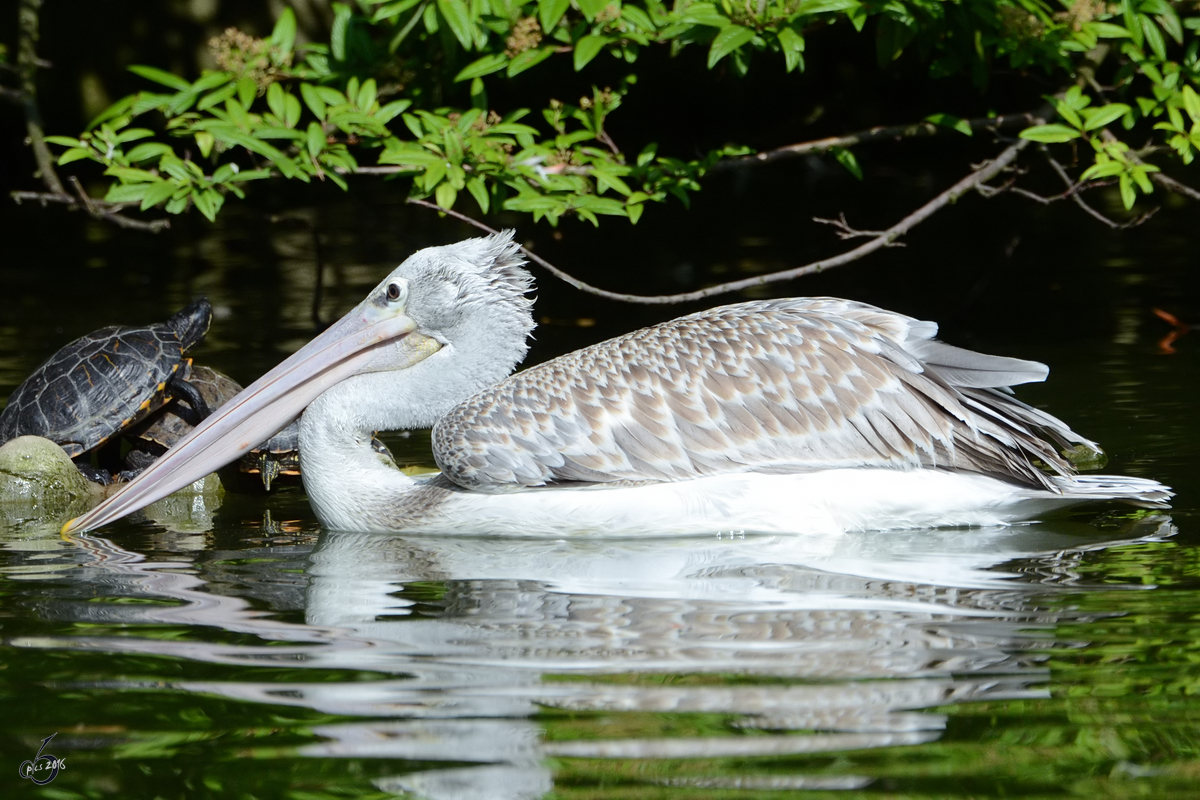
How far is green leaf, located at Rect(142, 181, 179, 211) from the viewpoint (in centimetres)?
614

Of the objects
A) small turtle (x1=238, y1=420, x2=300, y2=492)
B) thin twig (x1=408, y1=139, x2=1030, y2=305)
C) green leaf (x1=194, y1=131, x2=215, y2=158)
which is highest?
green leaf (x1=194, y1=131, x2=215, y2=158)

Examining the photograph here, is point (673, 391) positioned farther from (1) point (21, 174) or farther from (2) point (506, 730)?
(1) point (21, 174)

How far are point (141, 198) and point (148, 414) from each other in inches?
38.7

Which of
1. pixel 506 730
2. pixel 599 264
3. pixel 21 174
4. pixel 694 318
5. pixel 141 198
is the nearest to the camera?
pixel 506 730

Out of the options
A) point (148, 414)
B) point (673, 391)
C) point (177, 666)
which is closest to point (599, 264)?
point (148, 414)

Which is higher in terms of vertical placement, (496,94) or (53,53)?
(53,53)

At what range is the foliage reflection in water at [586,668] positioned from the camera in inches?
115

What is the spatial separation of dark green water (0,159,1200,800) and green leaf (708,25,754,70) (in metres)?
2.08

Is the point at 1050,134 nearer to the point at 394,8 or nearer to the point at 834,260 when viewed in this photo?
the point at 834,260

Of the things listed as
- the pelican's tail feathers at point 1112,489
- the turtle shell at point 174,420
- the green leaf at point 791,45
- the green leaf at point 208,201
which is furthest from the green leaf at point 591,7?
the pelican's tail feathers at point 1112,489

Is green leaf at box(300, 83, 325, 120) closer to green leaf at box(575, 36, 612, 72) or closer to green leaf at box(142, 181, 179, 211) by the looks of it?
green leaf at box(142, 181, 179, 211)

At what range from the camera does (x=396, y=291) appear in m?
5.69

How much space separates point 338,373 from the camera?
5.69 m
